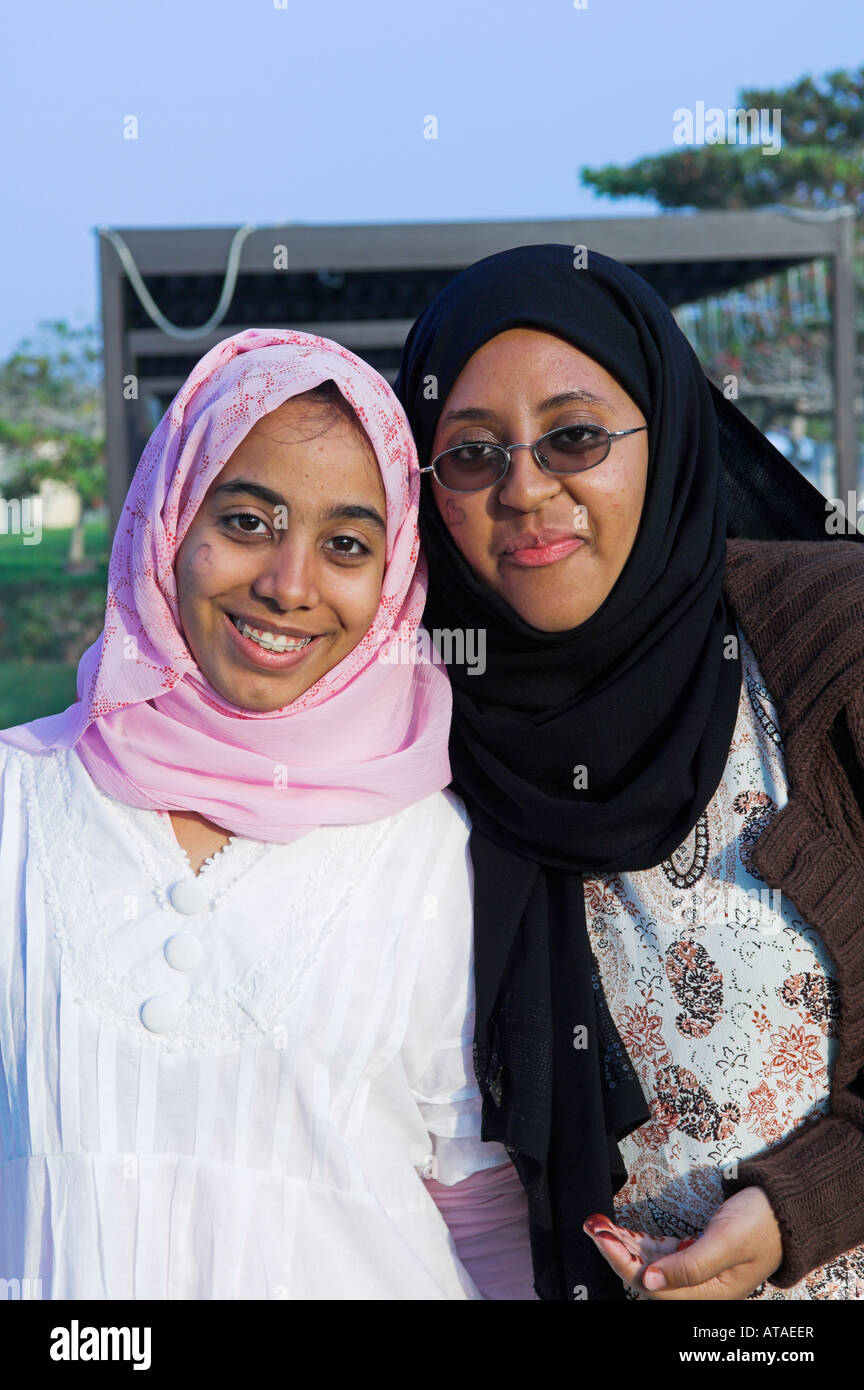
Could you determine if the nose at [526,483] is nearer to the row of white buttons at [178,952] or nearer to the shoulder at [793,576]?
the shoulder at [793,576]

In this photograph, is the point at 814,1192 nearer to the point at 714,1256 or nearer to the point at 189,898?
the point at 714,1256

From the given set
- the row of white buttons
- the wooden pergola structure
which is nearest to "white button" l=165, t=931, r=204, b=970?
the row of white buttons

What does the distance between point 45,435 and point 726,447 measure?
74.7 feet

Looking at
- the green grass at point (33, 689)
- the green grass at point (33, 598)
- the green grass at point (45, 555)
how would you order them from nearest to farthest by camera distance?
the green grass at point (33, 689) → the green grass at point (33, 598) → the green grass at point (45, 555)

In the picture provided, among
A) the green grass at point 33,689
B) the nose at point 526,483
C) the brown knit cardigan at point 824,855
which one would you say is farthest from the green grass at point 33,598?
the brown knit cardigan at point 824,855

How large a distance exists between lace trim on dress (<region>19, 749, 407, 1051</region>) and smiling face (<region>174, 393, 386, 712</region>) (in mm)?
258

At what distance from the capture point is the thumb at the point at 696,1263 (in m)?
1.84

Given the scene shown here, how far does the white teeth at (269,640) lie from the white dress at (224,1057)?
1.01 ft

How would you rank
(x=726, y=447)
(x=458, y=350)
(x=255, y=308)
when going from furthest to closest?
(x=255, y=308) → (x=726, y=447) → (x=458, y=350)

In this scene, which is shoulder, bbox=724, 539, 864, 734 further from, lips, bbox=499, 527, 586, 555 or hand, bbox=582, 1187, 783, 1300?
hand, bbox=582, 1187, 783, 1300

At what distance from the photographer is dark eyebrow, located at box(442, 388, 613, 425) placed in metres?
2.14

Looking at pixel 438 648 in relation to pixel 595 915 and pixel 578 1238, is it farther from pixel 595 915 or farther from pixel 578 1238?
pixel 578 1238

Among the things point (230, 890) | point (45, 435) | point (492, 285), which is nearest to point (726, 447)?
point (492, 285)

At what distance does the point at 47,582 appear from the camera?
1980cm
